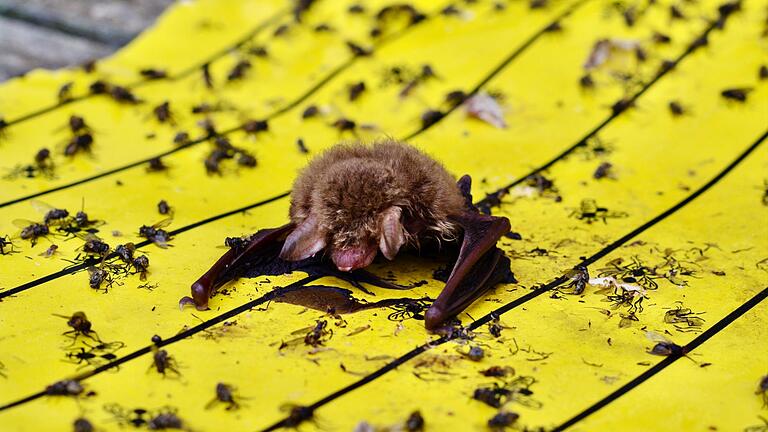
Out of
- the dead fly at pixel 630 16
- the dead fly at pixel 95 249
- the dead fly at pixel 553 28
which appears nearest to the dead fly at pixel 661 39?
the dead fly at pixel 630 16

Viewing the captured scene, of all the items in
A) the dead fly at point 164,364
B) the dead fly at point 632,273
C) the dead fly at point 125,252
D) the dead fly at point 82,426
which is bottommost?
the dead fly at point 632,273

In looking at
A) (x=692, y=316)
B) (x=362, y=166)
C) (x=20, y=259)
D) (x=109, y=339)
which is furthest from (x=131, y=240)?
(x=692, y=316)

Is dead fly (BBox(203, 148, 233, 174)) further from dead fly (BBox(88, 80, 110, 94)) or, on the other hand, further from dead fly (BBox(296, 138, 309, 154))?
dead fly (BBox(88, 80, 110, 94))

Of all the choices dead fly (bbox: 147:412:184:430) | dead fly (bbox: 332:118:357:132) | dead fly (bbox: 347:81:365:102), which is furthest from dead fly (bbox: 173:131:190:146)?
dead fly (bbox: 147:412:184:430)

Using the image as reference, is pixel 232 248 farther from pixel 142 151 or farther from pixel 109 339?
pixel 142 151

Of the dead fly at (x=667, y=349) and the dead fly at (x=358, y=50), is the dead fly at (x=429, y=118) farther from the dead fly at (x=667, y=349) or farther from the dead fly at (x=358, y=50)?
the dead fly at (x=667, y=349)
